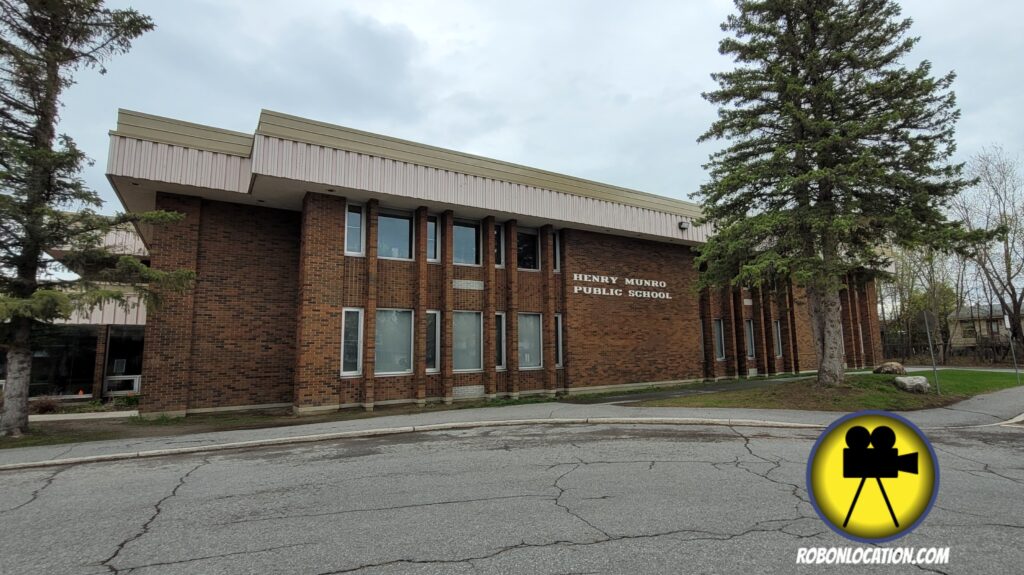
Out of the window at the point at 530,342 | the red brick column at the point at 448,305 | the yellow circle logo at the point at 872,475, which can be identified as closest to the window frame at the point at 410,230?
the red brick column at the point at 448,305

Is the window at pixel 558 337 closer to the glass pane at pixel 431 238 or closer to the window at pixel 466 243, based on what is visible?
the window at pixel 466 243

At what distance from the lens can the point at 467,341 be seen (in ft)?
55.7

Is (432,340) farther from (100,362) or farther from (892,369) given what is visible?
(892,369)

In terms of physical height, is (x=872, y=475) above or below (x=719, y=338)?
below

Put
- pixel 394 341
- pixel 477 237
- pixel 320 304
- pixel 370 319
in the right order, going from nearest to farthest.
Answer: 1. pixel 320 304
2. pixel 370 319
3. pixel 394 341
4. pixel 477 237

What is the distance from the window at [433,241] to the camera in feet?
54.8

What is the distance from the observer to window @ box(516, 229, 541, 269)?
18.8 meters

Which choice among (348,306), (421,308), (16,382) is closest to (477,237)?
(421,308)

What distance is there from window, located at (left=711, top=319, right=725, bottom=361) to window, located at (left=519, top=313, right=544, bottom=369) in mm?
9342

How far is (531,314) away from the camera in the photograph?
18484mm

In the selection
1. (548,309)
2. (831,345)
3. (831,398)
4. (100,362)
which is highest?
(548,309)

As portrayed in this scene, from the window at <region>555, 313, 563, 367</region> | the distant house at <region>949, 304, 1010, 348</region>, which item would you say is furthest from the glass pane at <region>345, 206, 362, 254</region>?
the distant house at <region>949, 304, 1010, 348</region>

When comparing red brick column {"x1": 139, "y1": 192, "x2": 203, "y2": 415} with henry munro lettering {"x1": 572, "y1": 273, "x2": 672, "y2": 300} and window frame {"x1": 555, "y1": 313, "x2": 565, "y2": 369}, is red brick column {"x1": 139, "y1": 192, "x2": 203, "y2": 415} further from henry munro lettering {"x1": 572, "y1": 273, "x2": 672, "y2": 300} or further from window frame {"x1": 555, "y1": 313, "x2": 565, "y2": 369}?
henry munro lettering {"x1": 572, "y1": 273, "x2": 672, "y2": 300}

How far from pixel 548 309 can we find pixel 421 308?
4853 millimetres
